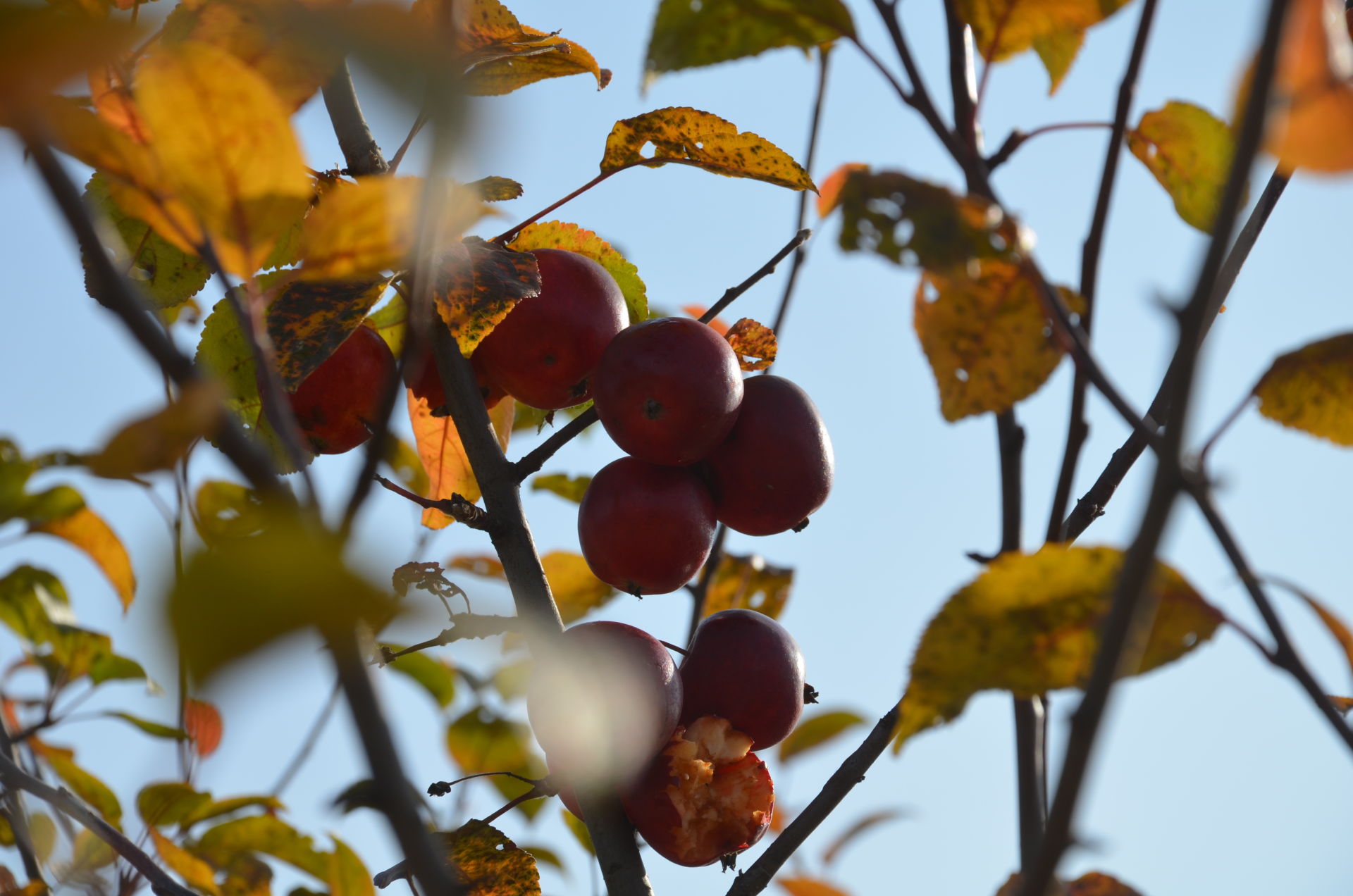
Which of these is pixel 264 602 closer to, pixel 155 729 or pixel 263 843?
pixel 263 843

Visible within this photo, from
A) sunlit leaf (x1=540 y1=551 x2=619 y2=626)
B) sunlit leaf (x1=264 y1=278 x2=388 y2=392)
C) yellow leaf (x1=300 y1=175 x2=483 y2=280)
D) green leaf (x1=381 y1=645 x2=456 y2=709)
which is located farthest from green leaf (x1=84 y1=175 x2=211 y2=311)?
green leaf (x1=381 y1=645 x2=456 y2=709)

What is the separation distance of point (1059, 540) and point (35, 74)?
1.65ft

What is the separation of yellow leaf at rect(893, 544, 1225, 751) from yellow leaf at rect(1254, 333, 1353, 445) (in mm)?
139

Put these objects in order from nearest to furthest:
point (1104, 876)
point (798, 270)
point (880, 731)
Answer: point (1104, 876) < point (880, 731) < point (798, 270)

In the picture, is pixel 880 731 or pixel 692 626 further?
pixel 692 626

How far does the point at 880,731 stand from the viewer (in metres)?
0.76

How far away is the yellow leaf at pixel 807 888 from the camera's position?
761 millimetres

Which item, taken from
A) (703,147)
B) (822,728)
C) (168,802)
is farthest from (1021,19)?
(168,802)

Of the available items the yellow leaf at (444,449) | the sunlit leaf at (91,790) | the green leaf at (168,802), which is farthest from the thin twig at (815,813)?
A: the sunlit leaf at (91,790)

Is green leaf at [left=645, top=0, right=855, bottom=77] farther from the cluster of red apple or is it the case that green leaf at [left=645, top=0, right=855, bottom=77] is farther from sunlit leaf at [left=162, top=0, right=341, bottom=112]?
the cluster of red apple

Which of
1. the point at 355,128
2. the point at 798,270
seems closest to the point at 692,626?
the point at 798,270

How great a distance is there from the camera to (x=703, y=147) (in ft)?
2.99

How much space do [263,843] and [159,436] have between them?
1052 mm

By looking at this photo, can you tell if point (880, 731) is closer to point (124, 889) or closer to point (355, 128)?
point (355, 128)
